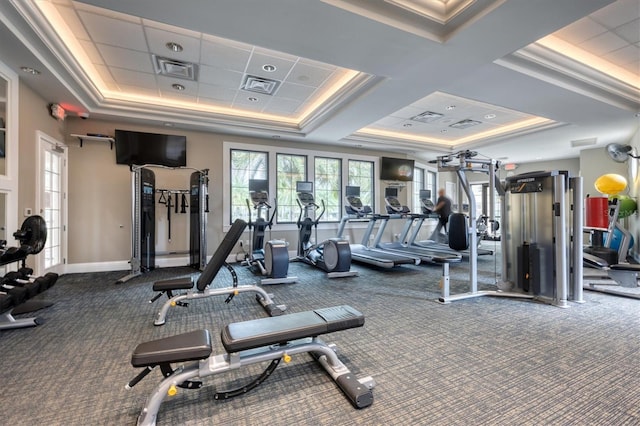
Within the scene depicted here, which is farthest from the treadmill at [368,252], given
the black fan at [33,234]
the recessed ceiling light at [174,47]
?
the black fan at [33,234]

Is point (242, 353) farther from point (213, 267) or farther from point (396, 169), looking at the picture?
point (396, 169)

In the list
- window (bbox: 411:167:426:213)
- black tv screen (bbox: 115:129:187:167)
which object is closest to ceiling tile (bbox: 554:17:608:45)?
window (bbox: 411:167:426:213)

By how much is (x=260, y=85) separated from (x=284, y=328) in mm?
4110

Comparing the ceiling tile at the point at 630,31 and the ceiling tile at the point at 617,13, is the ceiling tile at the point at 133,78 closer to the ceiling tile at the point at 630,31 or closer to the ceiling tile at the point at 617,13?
the ceiling tile at the point at 617,13

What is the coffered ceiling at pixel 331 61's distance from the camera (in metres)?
2.78

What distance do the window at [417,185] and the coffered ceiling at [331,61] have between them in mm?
3259

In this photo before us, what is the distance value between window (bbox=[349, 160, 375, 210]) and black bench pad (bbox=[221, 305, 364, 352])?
6.59 metres

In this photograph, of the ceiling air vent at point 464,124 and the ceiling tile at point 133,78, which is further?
the ceiling air vent at point 464,124

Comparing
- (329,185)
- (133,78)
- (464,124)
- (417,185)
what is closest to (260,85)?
(133,78)

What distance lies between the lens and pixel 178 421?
169 centimetres

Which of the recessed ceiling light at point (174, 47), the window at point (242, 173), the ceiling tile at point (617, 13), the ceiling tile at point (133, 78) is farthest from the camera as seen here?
the window at point (242, 173)

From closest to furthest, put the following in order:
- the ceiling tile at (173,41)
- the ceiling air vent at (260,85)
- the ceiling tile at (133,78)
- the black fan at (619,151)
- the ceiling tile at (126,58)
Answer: the ceiling tile at (173,41) < the ceiling tile at (126,58) < the ceiling tile at (133,78) < the ceiling air vent at (260,85) < the black fan at (619,151)

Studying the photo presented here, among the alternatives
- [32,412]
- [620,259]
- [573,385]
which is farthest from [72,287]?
[620,259]

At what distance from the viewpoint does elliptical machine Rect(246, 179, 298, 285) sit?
475 centimetres
